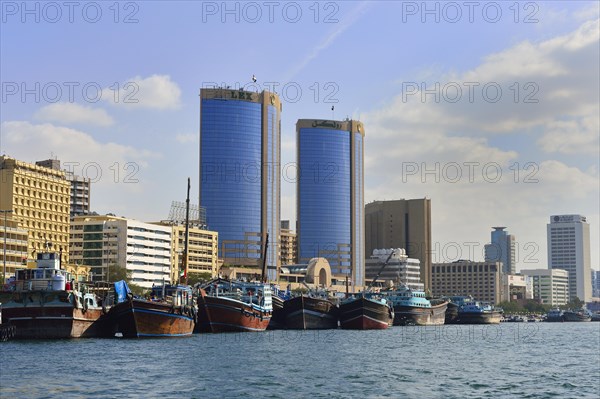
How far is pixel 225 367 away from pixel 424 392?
19.8m

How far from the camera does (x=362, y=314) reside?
16275cm

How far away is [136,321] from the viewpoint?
103688 mm

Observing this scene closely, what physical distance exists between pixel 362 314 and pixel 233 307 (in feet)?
132

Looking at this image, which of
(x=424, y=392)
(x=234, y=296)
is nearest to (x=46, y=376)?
(x=424, y=392)

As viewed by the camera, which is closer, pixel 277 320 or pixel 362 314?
pixel 277 320

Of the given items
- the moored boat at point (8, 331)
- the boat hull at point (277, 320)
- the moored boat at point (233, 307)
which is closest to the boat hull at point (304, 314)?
the boat hull at point (277, 320)

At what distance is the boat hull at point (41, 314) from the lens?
98.4 meters

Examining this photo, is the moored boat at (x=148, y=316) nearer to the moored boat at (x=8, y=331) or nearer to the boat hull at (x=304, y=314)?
the moored boat at (x=8, y=331)

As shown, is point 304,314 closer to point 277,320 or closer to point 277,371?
point 277,320

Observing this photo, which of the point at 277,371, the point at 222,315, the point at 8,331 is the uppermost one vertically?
the point at 222,315

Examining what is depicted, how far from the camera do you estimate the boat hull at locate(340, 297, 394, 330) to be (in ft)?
535

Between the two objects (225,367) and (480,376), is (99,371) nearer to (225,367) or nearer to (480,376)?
(225,367)

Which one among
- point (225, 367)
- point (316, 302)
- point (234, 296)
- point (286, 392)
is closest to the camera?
point (286, 392)

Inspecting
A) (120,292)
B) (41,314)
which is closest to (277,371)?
(41,314)
